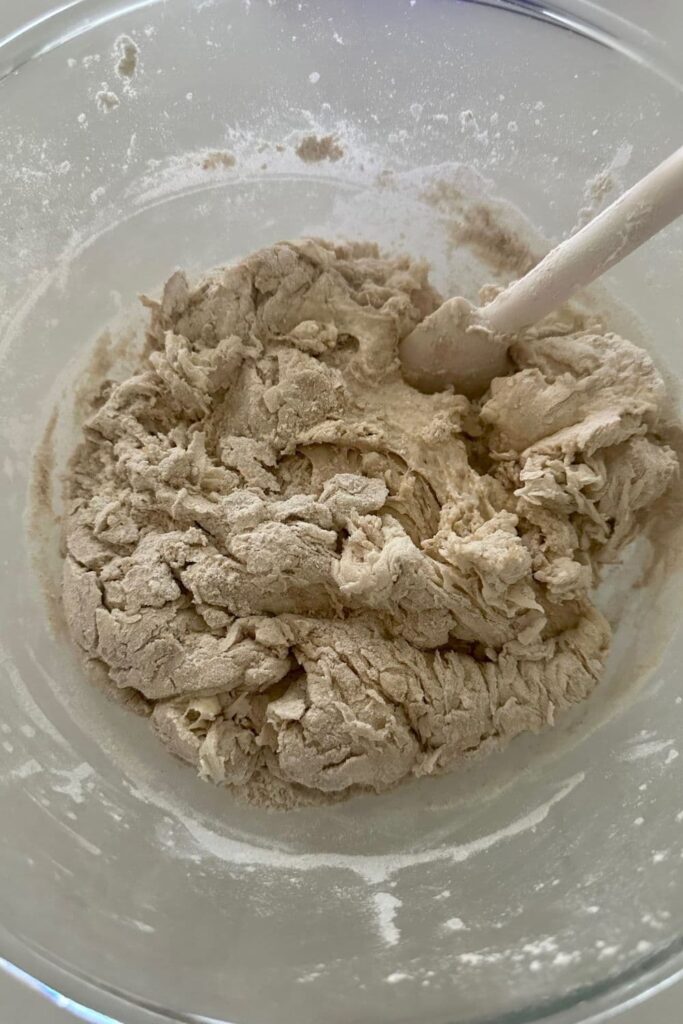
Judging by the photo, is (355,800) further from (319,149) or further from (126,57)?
(126,57)

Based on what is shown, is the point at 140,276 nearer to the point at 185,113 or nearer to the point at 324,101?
the point at 185,113

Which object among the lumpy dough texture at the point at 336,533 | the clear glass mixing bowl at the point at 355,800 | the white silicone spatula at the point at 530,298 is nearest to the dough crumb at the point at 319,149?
the clear glass mixing bowl at the point at 355,800

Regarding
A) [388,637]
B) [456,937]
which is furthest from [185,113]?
[456,937]

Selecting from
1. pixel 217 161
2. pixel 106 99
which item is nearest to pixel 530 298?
pixel 217 161

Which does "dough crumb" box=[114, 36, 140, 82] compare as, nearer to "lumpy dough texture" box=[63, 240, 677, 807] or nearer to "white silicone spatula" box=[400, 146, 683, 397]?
"lumpy dough texture" box=[63, 240, 677, 807]

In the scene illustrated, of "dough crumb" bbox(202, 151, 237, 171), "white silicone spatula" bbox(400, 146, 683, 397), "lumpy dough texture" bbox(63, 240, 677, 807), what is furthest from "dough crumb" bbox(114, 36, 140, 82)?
"white silicone spatula" bbox(400, 146, 683, 397)

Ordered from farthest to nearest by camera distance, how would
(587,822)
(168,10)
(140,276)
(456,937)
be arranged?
(140,276) < (168,10) < (587,822) < (456,937)

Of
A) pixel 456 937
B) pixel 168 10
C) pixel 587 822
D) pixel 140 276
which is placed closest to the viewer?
pixel 456 937
